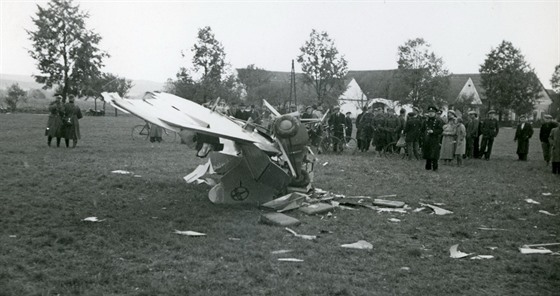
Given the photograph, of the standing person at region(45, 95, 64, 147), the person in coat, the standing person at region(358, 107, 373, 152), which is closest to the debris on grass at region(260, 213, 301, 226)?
the person in coat

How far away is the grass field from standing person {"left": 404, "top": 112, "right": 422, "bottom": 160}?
5.02 meters

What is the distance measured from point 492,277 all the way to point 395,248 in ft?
4.60

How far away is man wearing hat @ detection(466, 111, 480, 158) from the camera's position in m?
19.5

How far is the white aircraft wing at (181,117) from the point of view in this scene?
24.1 feet

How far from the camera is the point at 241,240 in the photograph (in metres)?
6.81

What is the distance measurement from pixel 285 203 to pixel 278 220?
3.97 feet

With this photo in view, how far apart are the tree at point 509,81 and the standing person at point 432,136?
179 feet

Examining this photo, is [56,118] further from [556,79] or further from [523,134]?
[556,79]

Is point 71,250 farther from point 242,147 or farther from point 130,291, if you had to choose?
point 242,147

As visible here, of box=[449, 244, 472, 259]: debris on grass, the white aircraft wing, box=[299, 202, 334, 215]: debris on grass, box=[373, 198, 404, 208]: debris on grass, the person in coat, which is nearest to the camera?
box=[449, 244, 472, 259]: debris on grass

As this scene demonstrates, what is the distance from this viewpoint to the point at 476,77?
265 ft

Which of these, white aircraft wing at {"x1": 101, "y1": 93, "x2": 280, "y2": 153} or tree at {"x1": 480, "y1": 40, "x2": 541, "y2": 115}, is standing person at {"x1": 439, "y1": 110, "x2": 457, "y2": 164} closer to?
white aircraft wing at {"x1": 101, "y1": 93, "x2": 280, "y2": 153}

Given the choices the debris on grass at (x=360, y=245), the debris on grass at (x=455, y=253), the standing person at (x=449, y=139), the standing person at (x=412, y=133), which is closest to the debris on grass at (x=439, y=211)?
the debris on grass at (x=455, y=253)

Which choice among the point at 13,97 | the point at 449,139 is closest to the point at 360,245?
the point at 449,139
